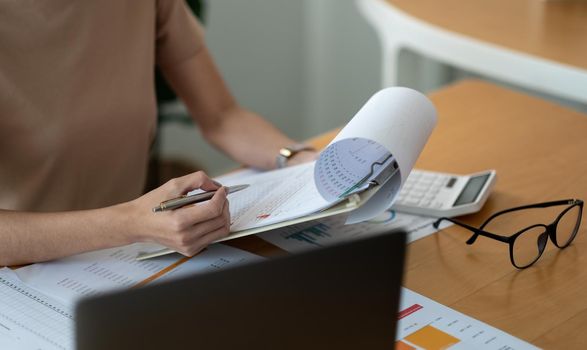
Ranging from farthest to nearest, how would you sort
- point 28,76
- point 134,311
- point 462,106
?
point 462,106
point 28,76
point 134,311

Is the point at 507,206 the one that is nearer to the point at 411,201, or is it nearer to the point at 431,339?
the point at 411,201

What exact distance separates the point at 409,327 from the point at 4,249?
0.53 m

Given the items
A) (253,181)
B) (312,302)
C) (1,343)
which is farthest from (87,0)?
(312,302)

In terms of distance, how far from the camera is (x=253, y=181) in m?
1.32

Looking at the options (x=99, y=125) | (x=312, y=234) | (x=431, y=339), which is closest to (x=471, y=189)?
(x=312, y=234)

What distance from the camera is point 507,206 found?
1326mm

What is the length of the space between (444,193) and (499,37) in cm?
80

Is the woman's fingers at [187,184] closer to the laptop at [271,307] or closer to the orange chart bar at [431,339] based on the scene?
the orange chart bar at [431,339]

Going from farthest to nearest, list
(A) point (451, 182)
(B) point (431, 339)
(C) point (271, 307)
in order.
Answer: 1. (A) point (451, 182)
2. (B) point (431, 339)
3. (C) point (271, 307)

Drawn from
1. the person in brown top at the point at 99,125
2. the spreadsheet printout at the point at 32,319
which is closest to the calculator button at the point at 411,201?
the person in brown top at the point at 99,125

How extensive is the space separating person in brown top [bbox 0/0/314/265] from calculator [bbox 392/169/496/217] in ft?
0.85

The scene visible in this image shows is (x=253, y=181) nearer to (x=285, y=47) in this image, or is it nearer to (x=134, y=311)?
(x=134, y=311)

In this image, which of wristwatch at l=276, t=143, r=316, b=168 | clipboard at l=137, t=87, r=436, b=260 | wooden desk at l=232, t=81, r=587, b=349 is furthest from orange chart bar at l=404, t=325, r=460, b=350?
wristwatch at l=276, t=143, r=316, b=168

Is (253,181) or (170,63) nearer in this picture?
(253,181)
